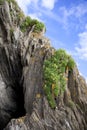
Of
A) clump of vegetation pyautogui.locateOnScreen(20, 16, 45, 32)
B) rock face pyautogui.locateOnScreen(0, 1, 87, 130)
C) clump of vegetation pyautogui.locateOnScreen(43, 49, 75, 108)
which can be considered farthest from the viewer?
clump of vegetation pyautogui.locateOnScreen(20, 16, 45, 32)

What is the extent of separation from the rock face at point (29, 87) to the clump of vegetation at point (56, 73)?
401 mm

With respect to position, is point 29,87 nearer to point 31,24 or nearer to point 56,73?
point 56,73

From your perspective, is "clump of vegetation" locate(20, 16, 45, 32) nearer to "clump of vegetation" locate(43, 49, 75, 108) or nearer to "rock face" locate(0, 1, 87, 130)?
"rock face" locate(0, 1, 87, 130)

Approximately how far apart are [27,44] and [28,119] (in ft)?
23.9

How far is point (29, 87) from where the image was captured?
84.5ft

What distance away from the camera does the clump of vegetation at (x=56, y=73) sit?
24.2 m

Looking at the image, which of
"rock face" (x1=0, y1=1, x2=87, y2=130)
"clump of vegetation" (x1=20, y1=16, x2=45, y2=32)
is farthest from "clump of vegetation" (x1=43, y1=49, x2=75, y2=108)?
"clump of vegetation" (x1=20, y1=16, x2=45, y2=32)

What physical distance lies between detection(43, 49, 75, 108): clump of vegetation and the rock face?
1.32 ft

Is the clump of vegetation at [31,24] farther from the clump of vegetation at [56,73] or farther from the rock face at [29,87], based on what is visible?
the clump of vegetation at [56,73]

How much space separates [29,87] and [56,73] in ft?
8.25

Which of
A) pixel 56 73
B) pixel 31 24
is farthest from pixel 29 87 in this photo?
pixel 31 24

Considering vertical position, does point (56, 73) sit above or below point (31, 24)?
below

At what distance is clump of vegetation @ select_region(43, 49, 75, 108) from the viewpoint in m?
24.2

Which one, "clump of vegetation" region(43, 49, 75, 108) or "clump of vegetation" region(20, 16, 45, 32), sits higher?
"clump of vegetation" region(20, 16, 45, 32)
